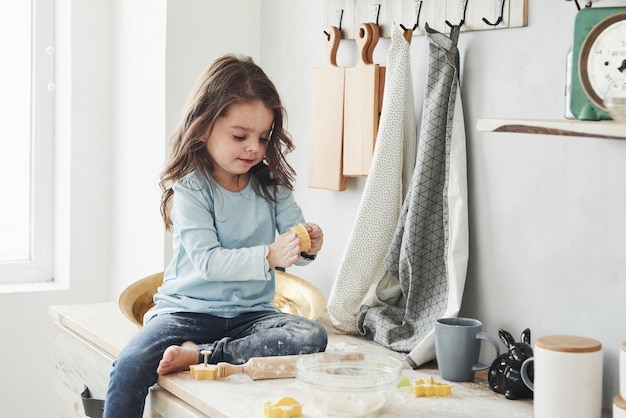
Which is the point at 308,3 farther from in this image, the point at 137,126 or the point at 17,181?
the point at 17,181

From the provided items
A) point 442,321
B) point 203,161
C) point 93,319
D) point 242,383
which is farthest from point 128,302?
point 442,321

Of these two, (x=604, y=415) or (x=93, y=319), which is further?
(x=93, y=319)

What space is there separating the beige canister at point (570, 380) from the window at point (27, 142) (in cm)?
174

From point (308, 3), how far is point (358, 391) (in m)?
1.17

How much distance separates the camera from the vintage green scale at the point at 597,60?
1267 mm

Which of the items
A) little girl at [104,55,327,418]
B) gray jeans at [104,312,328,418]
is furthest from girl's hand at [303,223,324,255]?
gray jeans at [104,312,328,418]

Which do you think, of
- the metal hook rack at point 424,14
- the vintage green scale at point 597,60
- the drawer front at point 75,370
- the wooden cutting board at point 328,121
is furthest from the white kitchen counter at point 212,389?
the metal hook rack at point 424,14

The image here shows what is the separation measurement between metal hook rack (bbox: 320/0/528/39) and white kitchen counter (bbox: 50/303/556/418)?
64 centimetres

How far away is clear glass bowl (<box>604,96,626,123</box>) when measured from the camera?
3.80ft

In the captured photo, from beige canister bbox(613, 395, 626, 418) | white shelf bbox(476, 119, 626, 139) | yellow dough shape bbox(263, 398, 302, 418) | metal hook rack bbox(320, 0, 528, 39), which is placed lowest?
yellow dough shape bbox(263, 398, 302, 418)

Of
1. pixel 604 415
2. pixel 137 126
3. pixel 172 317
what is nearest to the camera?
pixel 604 415

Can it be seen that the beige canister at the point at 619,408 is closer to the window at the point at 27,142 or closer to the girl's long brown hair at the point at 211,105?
the girl's long brown hair at the point at 211,105

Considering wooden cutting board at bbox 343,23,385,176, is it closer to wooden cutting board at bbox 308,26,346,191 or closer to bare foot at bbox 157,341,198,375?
wooden cutting board at bbox 308,26,346,191

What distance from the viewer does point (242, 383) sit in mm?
1492
